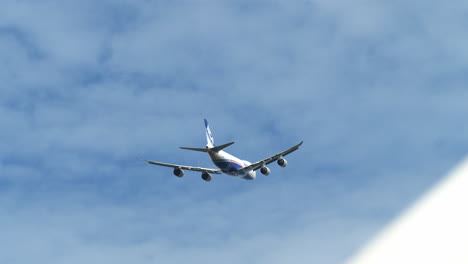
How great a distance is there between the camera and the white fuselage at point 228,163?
170500 millimetres

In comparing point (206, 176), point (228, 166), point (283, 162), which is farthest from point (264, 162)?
point (206, 176)

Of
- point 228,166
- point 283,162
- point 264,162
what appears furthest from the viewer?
point 264,162

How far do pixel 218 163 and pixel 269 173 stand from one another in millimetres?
15625

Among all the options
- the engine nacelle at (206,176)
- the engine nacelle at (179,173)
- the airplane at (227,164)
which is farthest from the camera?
the engine nacelle at (206,176)

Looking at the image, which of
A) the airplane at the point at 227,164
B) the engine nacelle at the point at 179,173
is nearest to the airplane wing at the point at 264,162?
the airplane at the point at 227,164

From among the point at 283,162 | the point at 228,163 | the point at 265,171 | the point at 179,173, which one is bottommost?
the point at 283,162

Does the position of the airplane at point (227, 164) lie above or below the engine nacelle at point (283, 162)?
above

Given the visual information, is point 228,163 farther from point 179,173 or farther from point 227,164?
point 179,173

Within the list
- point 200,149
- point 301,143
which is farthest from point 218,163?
point 301,143

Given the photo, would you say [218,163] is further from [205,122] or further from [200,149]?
[205,122]

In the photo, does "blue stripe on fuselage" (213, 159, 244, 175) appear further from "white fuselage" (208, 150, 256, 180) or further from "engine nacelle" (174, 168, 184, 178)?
"engine nacelle" (174, 168, 184, 178)

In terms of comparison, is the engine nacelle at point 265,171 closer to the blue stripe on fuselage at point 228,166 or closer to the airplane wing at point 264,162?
the airplane wing at point 264,162

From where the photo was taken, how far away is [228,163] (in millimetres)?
173875

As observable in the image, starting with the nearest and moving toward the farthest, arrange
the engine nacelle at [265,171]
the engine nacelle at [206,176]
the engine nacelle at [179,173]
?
the engine nacelle at [265,171], the engine nacelle at [179,173], the engine nacelle at [206,176]
